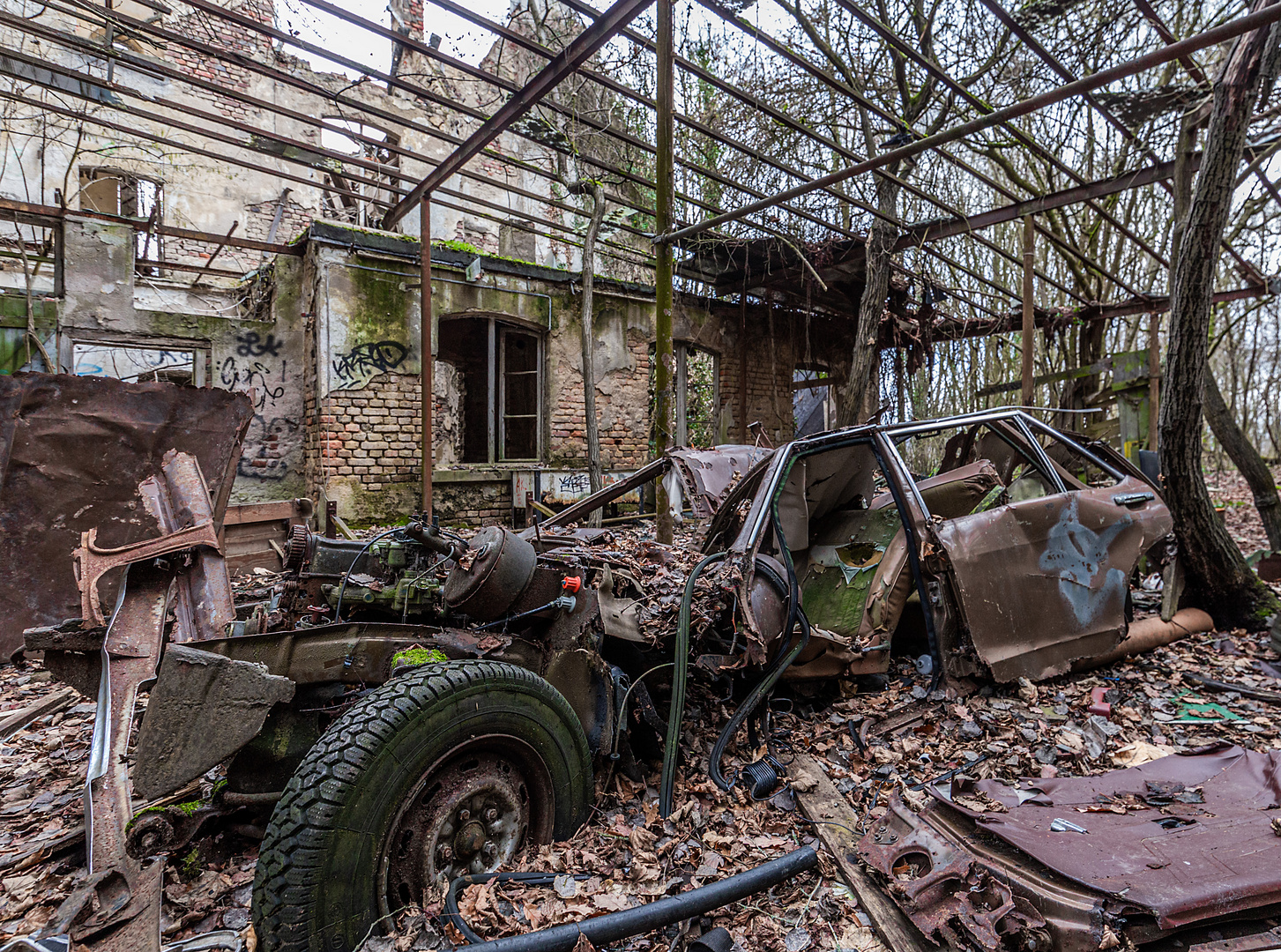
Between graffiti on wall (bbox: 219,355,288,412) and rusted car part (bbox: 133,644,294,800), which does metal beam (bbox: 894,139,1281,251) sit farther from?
graffiti on wall (bbox: 219,355,288,412)

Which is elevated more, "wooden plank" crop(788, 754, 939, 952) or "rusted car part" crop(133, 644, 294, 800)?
"rusted car part" crop(133, 644, 294, 800)

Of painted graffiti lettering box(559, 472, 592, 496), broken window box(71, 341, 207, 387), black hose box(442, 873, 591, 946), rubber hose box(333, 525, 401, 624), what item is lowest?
black hose box(442, 873, 591, 946)

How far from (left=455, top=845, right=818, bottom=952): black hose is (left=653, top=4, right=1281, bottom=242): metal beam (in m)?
4.23

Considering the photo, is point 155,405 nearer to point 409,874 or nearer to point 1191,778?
point 409,874

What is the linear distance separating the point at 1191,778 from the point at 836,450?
216 centimetres

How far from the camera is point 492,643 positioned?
2.50 metres

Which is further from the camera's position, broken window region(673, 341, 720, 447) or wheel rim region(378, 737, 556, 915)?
broken window region(673, 341, 720, 447)

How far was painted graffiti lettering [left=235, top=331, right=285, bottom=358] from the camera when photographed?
8.01 metres

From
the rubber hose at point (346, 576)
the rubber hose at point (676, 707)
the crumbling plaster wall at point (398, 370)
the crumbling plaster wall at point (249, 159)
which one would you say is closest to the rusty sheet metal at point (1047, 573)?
the rubber hose at point (676, 707)

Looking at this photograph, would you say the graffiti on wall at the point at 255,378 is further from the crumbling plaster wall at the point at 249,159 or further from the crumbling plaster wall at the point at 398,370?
the crumbling plaster wall at the point at 249,159

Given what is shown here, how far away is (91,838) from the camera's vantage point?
167 centimetres

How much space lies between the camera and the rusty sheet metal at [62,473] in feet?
10.7

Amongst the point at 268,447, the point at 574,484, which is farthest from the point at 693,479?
the point at 268,447

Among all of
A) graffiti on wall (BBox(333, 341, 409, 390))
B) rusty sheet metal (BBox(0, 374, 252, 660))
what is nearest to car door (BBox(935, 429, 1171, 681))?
rusty sheet metal (BBox(0, 374, 252, 660))
